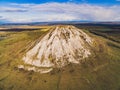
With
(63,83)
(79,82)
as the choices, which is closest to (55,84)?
(63,83)

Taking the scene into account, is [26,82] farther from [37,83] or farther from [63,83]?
[63,83]

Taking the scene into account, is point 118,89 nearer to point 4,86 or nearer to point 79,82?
point 79,82

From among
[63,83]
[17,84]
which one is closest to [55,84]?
[63,83]

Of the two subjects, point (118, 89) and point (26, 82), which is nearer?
point (118, 89)

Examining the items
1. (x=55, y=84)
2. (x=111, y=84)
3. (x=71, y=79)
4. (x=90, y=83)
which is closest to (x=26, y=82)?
(x=55, y=84)

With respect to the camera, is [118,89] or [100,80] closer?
[118,89]

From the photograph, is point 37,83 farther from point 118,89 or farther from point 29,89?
point 118,89

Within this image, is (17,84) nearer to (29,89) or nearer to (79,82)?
(29,89)
